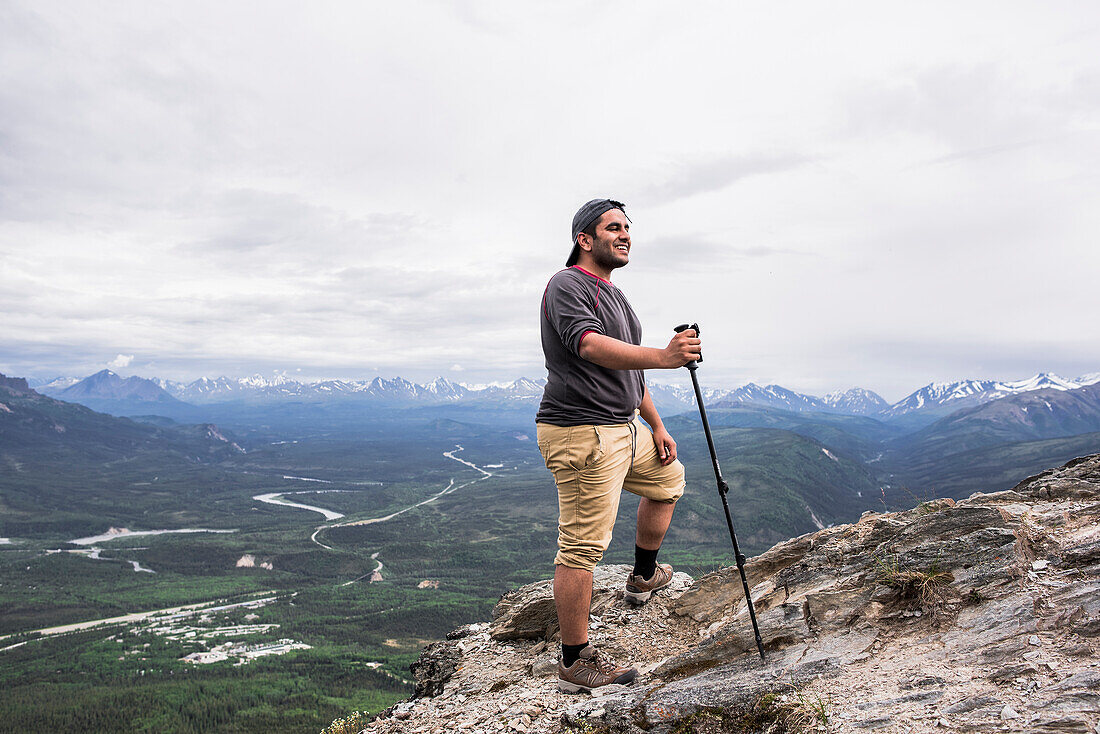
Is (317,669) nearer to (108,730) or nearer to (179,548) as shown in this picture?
(108,730)

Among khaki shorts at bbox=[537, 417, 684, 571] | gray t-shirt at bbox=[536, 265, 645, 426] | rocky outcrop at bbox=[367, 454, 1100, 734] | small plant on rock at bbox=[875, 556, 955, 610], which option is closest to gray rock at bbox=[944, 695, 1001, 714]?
rocky outcrop at bbox=[367, 454, 1100, 734]

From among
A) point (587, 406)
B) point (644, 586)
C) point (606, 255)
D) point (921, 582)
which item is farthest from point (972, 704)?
point (606, 255)

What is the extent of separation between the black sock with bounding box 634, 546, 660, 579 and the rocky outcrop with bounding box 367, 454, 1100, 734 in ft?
1.69

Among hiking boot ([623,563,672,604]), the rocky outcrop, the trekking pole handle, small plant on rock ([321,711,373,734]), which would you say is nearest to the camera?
the rocky outcrop

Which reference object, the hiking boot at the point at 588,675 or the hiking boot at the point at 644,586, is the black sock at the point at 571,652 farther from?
the hiking boot at the point at 644,586

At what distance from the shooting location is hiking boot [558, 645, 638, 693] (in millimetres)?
5633

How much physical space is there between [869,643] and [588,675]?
8.67ft

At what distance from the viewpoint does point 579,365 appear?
5426 millimetres

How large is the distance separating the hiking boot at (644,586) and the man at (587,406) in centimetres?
218

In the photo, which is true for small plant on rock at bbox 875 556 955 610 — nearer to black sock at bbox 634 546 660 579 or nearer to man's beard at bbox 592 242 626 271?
black sock at bbox 634 546 660 579

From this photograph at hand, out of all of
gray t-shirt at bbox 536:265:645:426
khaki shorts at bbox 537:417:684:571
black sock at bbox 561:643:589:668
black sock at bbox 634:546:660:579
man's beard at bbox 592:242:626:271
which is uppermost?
man's beard at bbox 592:242:626:271

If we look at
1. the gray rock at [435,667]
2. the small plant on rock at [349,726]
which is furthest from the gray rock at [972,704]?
the small plant on rock at [349,726]

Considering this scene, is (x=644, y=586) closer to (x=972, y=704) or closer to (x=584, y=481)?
(x=584, y=481)

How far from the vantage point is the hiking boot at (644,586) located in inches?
314
